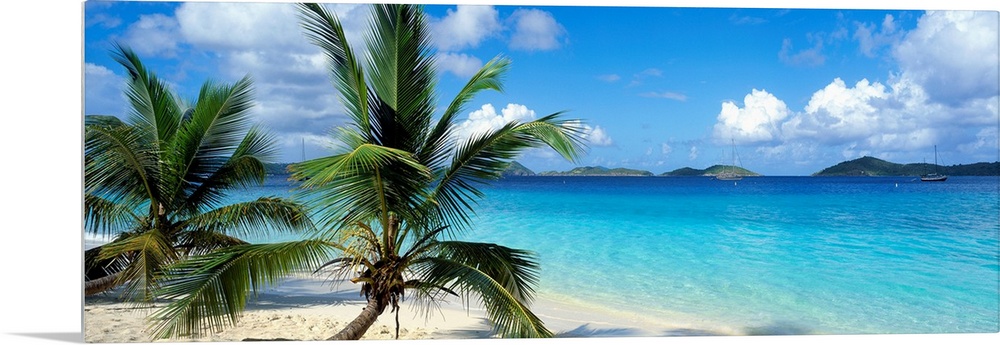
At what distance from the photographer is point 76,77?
4.59 metres

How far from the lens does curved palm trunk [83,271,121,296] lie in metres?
4.91

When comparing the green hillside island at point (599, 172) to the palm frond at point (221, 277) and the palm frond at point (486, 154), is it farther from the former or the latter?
the palm frond at point (221, 277)

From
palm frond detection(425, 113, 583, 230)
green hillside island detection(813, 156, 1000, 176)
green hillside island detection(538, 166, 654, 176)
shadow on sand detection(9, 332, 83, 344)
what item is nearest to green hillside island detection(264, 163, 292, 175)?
shadow on sand detection(9, 332, 83, 344)

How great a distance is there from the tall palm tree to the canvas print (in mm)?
18

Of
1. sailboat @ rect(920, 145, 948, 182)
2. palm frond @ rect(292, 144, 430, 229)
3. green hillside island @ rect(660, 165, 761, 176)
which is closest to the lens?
palm frond @ rect(292, 144, 430, 229)

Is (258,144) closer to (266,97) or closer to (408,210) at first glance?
(408,210)

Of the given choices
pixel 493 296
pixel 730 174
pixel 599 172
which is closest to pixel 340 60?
pixel 493 296

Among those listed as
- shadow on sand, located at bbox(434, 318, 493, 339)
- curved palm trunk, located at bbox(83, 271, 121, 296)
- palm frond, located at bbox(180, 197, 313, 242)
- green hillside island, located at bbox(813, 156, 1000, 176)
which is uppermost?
green hillside island, located at bbox(813, 156, 1000, 176)

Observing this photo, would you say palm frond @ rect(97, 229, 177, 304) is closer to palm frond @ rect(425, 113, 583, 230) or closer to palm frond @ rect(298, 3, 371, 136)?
palm frond @ rect(298, 3, 371, 136)

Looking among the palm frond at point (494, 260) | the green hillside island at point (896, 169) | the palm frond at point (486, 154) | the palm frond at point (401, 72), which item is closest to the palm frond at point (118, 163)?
the palm frond at point (401, 72)

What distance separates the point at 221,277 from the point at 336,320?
214cm

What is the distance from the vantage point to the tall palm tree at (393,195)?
4.14 meters

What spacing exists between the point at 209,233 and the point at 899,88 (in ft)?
22.5

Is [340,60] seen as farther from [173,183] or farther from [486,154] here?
[173,183]
